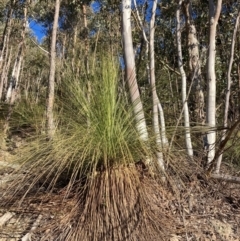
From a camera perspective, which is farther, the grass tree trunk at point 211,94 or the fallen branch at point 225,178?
the grass tree trunk at point 211,94

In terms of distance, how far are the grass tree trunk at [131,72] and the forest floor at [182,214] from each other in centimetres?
67

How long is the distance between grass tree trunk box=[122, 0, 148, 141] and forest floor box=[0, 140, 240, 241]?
2.20 ft

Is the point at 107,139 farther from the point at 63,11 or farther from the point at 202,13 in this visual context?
the point at 63,11

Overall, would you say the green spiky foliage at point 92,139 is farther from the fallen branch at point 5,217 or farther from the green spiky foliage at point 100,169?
the fallen branch at point 5,217

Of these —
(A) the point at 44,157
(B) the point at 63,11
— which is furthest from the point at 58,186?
(B) the point at 63,11

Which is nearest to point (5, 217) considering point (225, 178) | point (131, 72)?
point (131, 72)

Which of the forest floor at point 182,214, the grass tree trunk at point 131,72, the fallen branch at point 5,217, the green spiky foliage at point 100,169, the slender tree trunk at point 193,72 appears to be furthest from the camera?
the slender tree trunk at point 193,72

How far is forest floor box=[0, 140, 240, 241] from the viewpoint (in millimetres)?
2887

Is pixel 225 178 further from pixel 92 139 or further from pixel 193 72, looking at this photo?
pixel 193 72

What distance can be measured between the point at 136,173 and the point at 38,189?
0.83 m

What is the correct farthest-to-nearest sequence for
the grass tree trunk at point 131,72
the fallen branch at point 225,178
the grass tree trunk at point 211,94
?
the grass tree trunk at point 211,94 < the fallen branch at point 225,178 < the grass tree trunk at point 131,72

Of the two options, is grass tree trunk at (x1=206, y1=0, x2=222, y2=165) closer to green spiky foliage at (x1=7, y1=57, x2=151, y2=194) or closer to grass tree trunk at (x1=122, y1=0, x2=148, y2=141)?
grass tree trunk at (x1=122, y1=0, x2=148, y2=141)

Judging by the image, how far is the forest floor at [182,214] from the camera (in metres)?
2.89

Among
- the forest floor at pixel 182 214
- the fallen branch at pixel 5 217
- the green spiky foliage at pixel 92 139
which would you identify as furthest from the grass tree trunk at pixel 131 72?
the fallen branch at pixel 5 217
